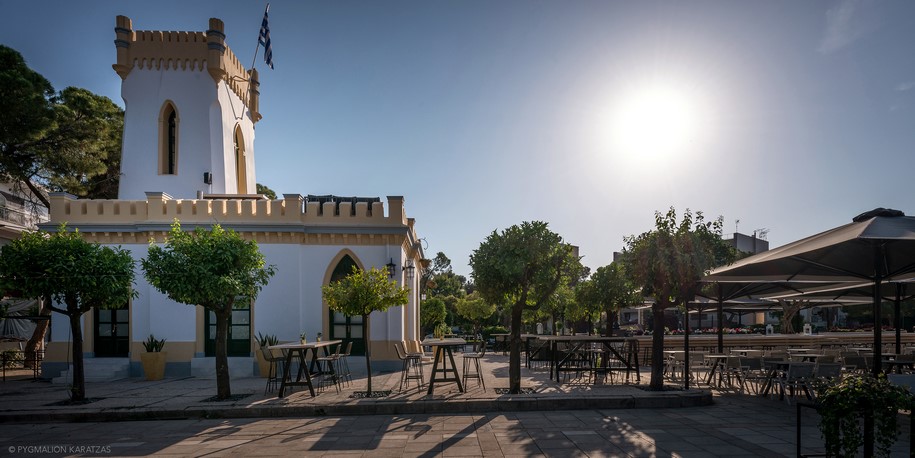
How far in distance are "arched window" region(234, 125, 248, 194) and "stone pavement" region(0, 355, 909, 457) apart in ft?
36.1

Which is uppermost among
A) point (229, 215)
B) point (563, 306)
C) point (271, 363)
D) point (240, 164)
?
point (240, 164)

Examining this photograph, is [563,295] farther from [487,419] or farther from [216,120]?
[216,120]

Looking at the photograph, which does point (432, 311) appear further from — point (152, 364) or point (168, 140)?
point (152, 364)

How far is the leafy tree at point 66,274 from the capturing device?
1091 centimetres

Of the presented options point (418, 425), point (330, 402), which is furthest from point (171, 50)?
point (418, 425)

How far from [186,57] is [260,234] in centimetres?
812

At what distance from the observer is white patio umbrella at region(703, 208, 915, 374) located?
7.95m

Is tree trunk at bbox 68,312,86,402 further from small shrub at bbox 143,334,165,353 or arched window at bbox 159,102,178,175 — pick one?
arched window at bbox 159,102,178,175

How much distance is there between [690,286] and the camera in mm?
11164

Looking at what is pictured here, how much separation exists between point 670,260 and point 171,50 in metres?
18.1

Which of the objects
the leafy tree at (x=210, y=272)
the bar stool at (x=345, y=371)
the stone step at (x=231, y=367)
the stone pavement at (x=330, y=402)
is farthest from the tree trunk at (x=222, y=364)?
the stone step at (x=231, y=367)

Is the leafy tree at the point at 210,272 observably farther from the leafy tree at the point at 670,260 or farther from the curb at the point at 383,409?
the leafy tree at the point at 670,260

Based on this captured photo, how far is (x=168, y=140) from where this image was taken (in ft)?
64.0

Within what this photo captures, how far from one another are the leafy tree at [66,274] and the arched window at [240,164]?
10.2 meters
